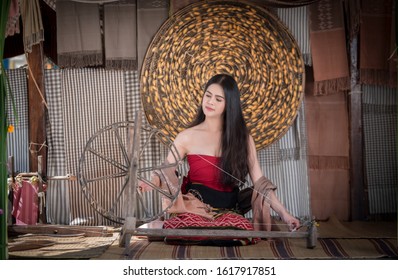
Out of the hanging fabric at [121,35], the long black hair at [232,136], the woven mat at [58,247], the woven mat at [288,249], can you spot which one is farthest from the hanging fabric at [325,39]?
the woven mat at [58,247]

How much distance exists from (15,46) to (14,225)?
7.19 feet

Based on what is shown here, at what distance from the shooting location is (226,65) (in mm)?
6023

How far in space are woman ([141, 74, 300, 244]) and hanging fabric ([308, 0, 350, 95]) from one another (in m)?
1.00

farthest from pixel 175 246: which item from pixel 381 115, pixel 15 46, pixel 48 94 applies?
pixel 15 46

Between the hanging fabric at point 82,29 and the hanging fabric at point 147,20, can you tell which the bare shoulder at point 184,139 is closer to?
the hanging fabric at point 147,20

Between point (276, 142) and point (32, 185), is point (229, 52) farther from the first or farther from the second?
point (32, 185)

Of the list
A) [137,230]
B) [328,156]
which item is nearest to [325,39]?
[328,156]

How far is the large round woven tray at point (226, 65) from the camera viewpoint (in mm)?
5984

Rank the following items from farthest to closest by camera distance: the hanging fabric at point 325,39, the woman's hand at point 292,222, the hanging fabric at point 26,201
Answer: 1. the hanging fabric at point 325,39
2. the hanging fabric at point 26,201
3. the woman's hand at point 292,222

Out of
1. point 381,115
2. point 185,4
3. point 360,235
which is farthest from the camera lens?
point 381,115

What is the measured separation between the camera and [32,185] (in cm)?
597

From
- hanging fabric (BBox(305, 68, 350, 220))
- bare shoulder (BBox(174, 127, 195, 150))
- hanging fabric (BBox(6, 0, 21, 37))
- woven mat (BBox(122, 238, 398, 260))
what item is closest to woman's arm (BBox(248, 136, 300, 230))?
woven mat (BBox(122, 238, 398, 260))

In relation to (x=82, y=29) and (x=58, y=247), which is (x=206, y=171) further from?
(x=82, y=29)

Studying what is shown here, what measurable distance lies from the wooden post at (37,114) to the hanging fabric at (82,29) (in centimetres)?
32
